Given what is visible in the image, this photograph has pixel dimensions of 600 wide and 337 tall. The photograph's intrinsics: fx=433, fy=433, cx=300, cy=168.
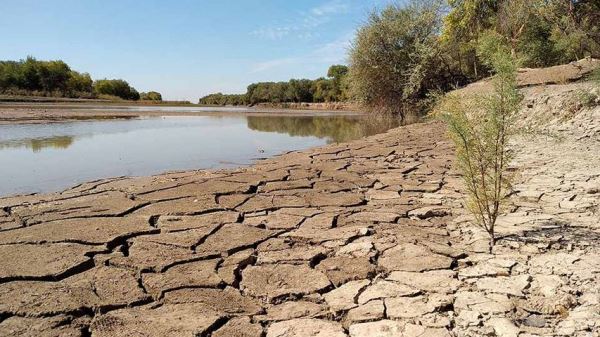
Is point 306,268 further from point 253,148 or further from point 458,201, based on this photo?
point 253,148

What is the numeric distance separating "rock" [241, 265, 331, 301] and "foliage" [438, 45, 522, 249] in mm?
1418

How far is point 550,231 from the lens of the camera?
343 centimetres

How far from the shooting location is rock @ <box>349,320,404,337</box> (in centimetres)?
221

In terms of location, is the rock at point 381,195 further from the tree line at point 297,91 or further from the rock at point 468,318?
the tree line at point 297,91

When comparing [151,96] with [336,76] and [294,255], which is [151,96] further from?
[294,255]

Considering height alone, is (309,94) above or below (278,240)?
above

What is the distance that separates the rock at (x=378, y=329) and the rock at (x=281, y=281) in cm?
50

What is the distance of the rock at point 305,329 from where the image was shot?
7.34 feet

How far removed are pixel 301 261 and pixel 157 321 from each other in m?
1.14

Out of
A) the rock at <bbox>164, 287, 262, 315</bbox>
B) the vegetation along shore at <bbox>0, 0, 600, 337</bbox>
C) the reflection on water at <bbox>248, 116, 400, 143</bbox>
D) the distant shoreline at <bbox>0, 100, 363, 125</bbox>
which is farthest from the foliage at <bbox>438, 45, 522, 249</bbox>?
the distant shoreline at <bbox>0, 100, 363, 125</bbox>

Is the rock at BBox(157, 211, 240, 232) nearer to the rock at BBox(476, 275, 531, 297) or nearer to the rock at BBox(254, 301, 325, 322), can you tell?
the rock at BBox(254, 301, 325, 322)

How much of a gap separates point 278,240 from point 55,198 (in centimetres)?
313

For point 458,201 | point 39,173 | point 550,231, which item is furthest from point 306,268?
point 39,173

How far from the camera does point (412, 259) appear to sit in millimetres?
3131
